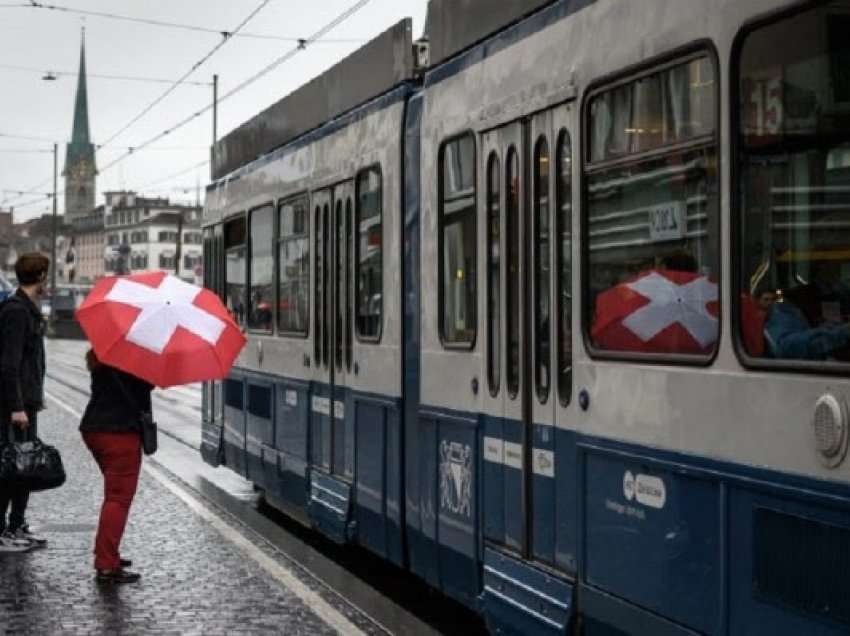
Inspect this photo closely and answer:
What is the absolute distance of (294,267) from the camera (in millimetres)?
12469

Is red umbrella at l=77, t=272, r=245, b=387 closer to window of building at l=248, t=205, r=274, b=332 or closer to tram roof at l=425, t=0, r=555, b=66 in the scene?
Answer: tram roof at l=425, t=0, r=555, b=66

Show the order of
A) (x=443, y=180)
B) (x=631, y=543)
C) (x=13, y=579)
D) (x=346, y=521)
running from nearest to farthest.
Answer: (x=631, y=543)
(x=443, y=180)
(x=13, y=579)
(x=346, y=521)

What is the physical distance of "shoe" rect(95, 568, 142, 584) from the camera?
32.0 ft

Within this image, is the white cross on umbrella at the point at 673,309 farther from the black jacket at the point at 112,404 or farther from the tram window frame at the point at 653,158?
the black jacket at the point at 112,404

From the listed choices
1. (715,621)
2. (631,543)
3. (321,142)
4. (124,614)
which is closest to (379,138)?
(321,142)

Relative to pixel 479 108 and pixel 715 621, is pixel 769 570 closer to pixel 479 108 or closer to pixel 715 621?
pixel 715 621

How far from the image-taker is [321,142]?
11656mm

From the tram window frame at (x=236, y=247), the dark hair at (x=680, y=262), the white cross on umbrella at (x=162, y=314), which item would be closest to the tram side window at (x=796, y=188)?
the dark hair at (x=680, y=262)

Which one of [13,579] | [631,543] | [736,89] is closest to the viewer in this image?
[736,89]

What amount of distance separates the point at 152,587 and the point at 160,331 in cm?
142

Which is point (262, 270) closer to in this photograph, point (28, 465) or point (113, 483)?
point (28, 465)

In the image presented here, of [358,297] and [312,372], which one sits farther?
[312,372]

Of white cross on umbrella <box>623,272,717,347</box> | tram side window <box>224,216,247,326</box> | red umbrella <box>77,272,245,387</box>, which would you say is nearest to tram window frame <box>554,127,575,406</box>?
white cross on umbrella <box>623,272,717,347</box>

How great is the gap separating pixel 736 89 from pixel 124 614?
15.7 feet
